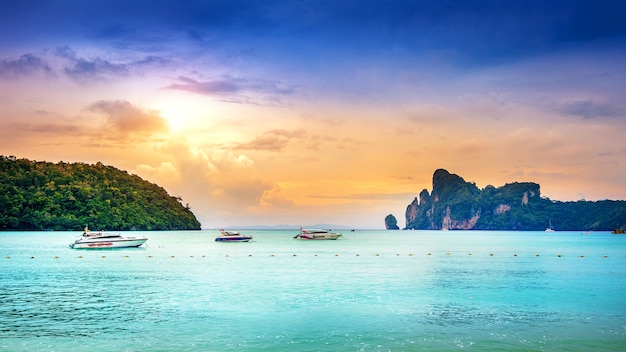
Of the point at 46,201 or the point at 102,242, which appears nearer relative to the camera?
the point at 102,242

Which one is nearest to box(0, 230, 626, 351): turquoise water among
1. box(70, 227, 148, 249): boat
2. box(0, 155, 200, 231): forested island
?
box(70, 227, 148, 249): boat

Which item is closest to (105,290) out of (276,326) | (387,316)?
(276,326)

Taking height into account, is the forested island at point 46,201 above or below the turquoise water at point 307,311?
above

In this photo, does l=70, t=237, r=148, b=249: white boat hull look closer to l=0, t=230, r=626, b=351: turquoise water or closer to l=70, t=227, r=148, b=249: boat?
l=70, t=227, r=148, b=249: boat

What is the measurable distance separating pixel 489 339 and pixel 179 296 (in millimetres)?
19548

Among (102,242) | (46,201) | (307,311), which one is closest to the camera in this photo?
(307,311)

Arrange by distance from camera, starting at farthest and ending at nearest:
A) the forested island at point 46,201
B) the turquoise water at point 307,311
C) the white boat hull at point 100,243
→ the forested island at point 46,201 < the white boat hull at point 100,243 < the turquoise water at point 307,311

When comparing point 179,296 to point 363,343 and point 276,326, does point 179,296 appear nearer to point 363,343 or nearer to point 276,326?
point 276,326

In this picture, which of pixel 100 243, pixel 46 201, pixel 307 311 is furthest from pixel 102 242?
pixel 46 201

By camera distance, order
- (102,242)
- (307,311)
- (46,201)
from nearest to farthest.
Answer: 1. (307,311)
2. (102,242)
3. (46,201)

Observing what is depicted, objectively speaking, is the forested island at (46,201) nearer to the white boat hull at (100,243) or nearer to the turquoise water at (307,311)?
the white boat hull at (100,243)

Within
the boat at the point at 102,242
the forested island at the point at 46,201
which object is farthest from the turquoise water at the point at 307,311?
the forested island at the point at 46,201

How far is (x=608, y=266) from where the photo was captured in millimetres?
62156

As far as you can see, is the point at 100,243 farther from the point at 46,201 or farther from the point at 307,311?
the point at 46,201
